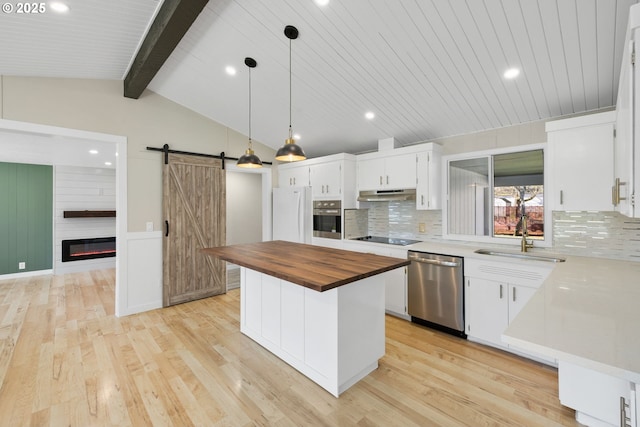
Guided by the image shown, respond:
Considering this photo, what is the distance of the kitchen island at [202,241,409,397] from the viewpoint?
2.06 metres

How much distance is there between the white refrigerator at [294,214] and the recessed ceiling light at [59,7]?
3.18m

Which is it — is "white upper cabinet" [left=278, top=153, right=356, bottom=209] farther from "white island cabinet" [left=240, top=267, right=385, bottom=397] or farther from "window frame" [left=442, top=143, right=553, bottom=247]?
"white island cabinet" [left=240, top=267, right=385, bottom=397]

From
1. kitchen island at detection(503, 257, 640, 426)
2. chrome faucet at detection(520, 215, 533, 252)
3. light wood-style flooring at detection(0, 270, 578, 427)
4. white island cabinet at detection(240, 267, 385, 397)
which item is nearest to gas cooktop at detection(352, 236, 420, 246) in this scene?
light wood-style flooring at detection(0, 270, 578, 427)

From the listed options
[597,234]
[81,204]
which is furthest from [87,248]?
[597,234]

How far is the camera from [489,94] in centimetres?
278

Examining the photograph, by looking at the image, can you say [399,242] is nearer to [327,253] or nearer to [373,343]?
[327,253]

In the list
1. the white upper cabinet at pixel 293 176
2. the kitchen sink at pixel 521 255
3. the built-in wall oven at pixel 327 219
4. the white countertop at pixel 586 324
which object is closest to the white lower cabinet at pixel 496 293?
the kitchen sink at pixel 521 255

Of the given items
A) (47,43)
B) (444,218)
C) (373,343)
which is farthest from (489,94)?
(47,43)

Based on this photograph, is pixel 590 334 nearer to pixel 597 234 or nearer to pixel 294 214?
pixel 597 234

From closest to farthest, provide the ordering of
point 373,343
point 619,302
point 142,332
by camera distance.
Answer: point 619,302
point 373,343
point 142,332

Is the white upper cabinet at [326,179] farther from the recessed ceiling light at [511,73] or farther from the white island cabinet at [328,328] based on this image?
the recessed ceiling light at [511,73]

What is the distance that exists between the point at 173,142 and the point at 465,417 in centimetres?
452

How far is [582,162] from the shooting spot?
2.42m

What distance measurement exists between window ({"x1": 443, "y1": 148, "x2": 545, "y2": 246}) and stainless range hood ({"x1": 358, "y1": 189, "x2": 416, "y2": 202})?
20.6 inches
